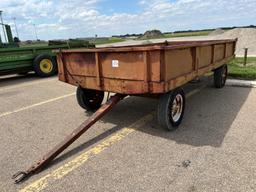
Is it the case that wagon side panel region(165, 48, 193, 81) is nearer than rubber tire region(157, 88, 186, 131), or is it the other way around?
wagon side panel region(165, 48, 193, 81)

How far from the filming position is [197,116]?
4746 mm

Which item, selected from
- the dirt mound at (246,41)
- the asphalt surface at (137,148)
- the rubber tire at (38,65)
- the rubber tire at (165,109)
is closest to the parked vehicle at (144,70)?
the rubber tire at (165,109)

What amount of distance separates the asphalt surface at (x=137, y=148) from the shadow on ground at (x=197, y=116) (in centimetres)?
2

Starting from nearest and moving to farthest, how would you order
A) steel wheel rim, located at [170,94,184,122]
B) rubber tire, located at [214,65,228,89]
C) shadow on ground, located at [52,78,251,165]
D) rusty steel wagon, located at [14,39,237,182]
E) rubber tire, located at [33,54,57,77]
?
rusty steel wagon, located at [14,39,237,182]
shadow on ground, located at [52,78,251,165]
steel wheel rim, located at [170,94,184,122]
rubber tire, located at [214,65,228,89]
rubber tire, located at [33,54,57,77]

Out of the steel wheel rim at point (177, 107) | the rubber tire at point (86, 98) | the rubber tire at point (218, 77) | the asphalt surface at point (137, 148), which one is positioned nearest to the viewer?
the asphalt surface at point (137, 148)

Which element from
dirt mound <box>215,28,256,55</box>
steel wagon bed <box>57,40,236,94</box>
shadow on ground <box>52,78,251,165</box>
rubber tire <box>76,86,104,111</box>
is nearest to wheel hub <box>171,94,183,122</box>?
shadow on ground <box>52,78,251,165</box>

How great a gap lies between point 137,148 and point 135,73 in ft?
3.74

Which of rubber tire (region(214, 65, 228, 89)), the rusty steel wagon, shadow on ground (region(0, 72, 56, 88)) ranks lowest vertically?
shadow on ground (region(0, 72, 56, 88))

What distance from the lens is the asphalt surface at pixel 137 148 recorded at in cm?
279

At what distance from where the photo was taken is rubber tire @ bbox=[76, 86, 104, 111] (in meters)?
5.07

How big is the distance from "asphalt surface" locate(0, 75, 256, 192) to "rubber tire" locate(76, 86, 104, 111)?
8.0 inches

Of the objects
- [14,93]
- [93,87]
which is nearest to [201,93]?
[93,87]

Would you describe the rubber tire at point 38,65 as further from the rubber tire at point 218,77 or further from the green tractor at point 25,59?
the rubber tire at point 218,77

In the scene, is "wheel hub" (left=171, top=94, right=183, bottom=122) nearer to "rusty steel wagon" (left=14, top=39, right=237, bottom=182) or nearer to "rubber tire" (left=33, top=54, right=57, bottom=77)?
"rusty steel wagon" (left=14, top=39, right=237, bottom=182)
